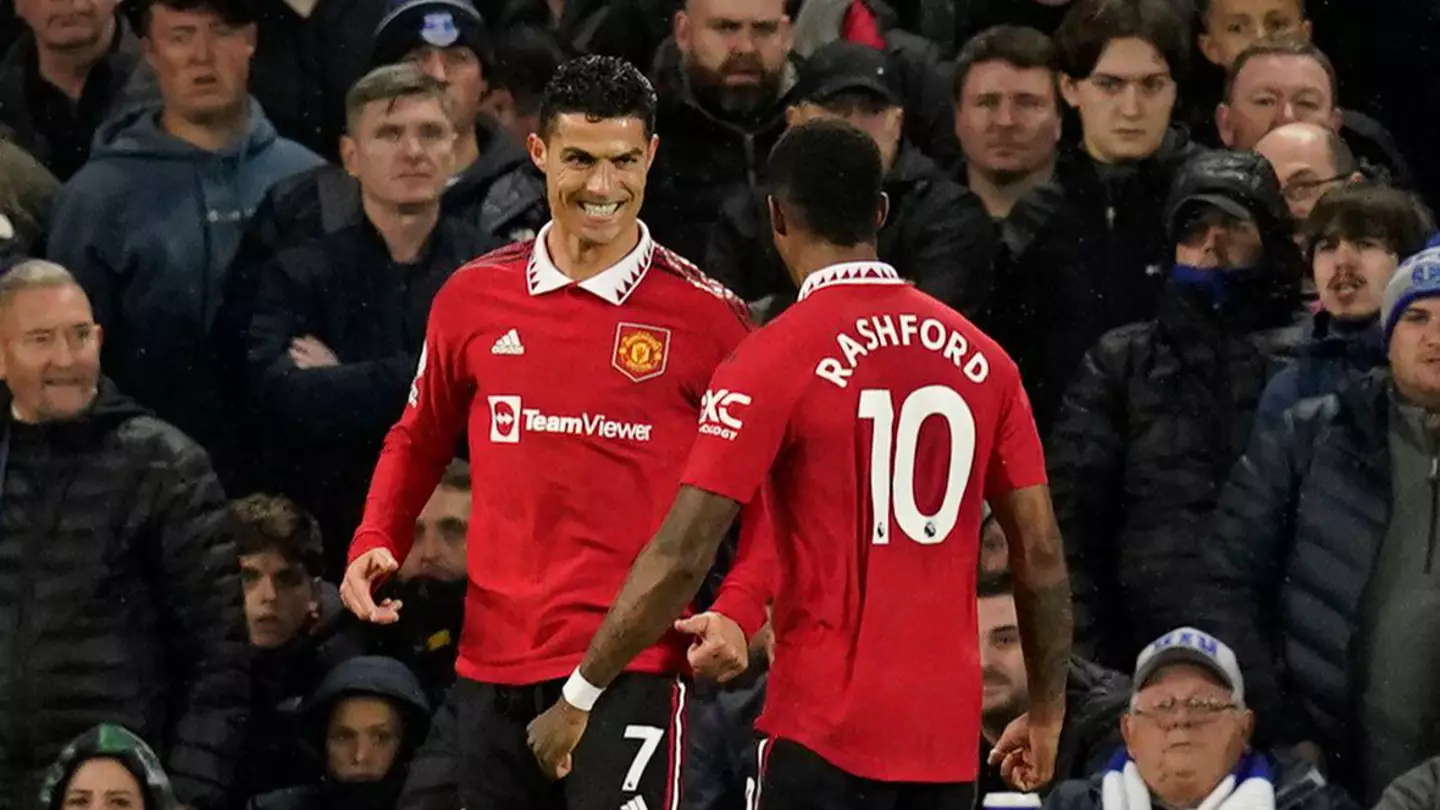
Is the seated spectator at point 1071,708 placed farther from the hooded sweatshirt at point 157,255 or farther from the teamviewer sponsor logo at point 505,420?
the hooded sweatshirt at point 157,255

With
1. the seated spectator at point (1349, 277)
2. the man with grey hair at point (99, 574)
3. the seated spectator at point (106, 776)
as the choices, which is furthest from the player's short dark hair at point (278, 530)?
the seated spectator at point (1349, 277)

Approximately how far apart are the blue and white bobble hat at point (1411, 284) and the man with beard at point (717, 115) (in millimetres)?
2218

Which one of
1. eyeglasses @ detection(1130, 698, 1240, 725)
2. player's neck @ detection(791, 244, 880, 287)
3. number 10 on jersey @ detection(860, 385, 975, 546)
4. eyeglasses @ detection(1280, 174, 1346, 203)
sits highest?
eyeglasses @ detection(1280, 174, 1346, 203)

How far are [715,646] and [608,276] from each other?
3.18ft

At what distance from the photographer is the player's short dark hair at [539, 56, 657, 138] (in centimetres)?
669

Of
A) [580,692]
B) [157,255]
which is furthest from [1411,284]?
[157,255]

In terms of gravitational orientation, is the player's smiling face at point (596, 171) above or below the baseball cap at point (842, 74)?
below

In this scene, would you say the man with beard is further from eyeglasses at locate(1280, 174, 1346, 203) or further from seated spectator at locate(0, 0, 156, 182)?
seated spectator at locate(0, 0, 156, 182)

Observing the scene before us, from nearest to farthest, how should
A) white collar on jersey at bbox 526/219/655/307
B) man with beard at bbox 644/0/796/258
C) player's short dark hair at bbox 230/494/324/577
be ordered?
1. white collar on jersey at bbox 526/219/655/307
2. player's short dark hair at bbox 230/494/324/577
3. man with beard at bbox 644/0/796/258

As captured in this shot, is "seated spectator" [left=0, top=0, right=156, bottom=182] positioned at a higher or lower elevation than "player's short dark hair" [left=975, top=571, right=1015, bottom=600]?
higher

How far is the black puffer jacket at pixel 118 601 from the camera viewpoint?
852 centimetres

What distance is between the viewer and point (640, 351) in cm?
673

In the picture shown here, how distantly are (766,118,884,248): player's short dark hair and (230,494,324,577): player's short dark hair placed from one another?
134 inches

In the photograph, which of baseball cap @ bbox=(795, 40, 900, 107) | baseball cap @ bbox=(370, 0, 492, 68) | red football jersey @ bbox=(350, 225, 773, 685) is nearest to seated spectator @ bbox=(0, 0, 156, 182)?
baseball cap @ bbox=(370, 0, 492, 68)
